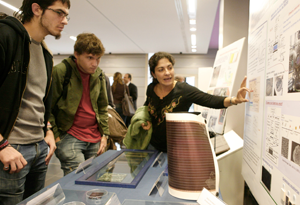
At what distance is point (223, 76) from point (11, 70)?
189 cm

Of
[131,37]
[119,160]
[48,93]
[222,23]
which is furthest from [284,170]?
[131,37]

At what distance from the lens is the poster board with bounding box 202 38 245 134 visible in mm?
1899

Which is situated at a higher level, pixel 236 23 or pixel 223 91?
pixel 236 23

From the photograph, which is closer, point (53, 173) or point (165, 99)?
point (165, 99)

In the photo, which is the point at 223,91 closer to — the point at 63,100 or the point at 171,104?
the point at 171,104

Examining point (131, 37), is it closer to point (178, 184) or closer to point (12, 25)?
point (12, 25)

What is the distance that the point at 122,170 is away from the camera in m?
1.14

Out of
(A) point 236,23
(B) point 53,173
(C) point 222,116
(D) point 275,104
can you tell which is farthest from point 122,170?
(A) point 236,23

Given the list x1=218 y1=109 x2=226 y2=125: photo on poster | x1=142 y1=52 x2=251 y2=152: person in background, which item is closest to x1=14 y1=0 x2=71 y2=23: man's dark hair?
x1=142 y1=52 x2=251 y2=152: person in background

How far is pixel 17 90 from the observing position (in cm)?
94

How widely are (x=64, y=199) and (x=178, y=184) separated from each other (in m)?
0.46

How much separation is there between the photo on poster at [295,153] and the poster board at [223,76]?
117 centimetres

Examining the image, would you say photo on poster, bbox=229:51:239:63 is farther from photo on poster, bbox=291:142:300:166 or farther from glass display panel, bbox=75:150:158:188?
photo on poster, bbox=291:142:300:166

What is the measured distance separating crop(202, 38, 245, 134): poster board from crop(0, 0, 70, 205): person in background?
4.48 ft
